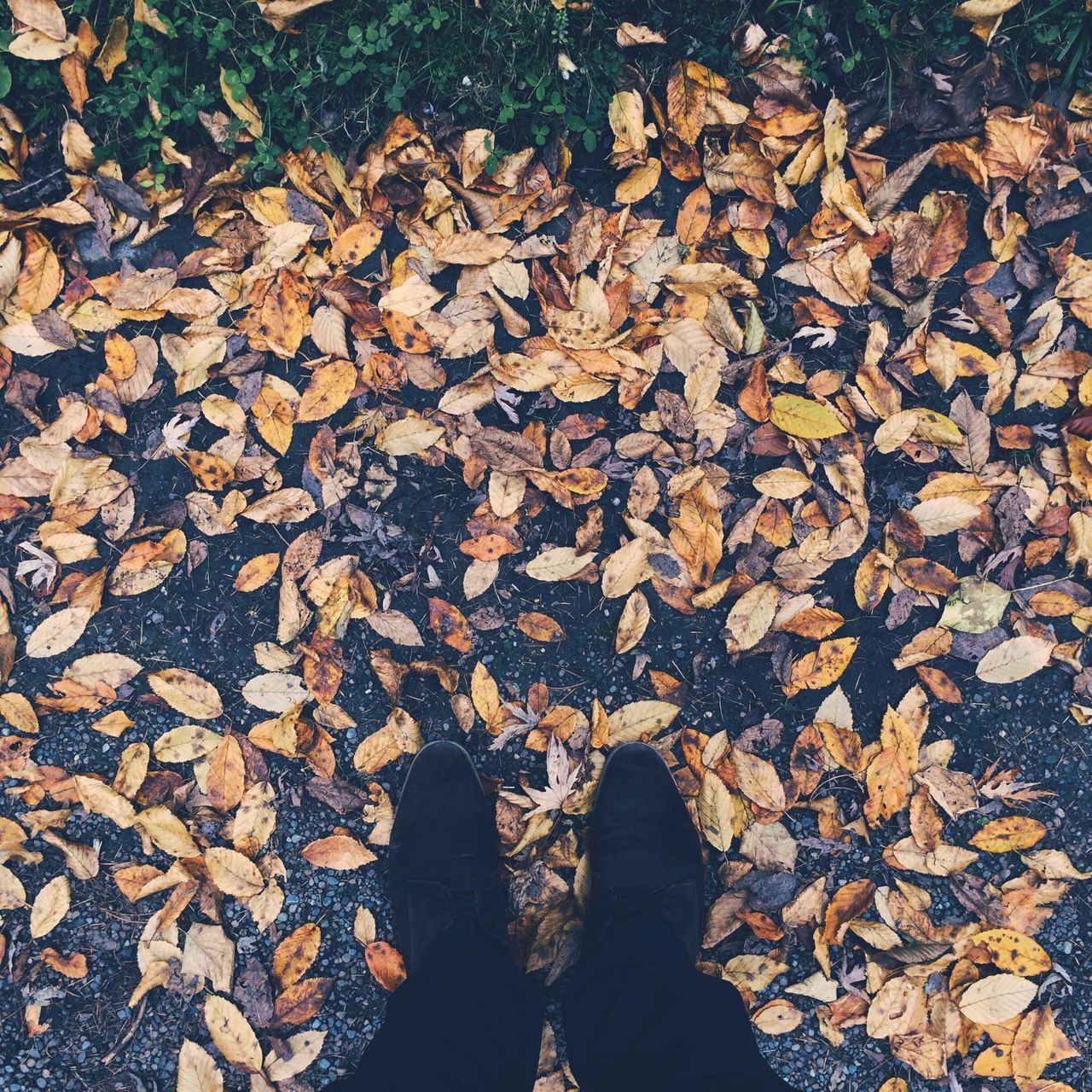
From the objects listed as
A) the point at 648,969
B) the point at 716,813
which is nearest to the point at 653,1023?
the point at 648,969

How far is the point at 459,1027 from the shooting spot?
1.63 metres

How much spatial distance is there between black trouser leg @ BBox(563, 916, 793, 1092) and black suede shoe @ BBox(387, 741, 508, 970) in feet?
1.03

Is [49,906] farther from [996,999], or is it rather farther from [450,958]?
[996,999]

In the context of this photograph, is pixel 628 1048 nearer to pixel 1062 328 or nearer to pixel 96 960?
pixel 96 960

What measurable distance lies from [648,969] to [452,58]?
7.53 feet

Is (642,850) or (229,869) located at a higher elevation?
(642,850)

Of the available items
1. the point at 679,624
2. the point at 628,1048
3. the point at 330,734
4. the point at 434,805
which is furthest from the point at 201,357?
the point at 628,1048

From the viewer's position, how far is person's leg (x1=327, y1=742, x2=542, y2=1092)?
61.6 inches

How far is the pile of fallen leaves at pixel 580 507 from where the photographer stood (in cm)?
195

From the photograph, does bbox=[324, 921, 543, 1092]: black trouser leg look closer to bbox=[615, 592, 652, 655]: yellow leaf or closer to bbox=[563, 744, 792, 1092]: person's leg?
bbox=[563, 744, 792, 1092]: person's leg

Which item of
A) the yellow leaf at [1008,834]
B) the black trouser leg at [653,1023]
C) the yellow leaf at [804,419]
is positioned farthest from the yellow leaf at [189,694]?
the yellow leaf at [1008,834]

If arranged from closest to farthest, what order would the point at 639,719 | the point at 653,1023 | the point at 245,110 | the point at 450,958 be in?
1. the point at 653,1023
2. the point at 450,958
3. the point at 245,110
4. the point at 639,719

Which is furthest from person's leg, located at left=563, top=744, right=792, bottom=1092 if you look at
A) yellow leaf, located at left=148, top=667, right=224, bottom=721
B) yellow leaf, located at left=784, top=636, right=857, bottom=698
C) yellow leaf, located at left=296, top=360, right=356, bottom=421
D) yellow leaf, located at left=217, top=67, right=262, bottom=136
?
yellow leaf, located at left=217, top=67, right=262, bottom=136

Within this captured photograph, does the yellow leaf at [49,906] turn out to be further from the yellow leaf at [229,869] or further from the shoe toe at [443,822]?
the shoe toe at [443,822]
